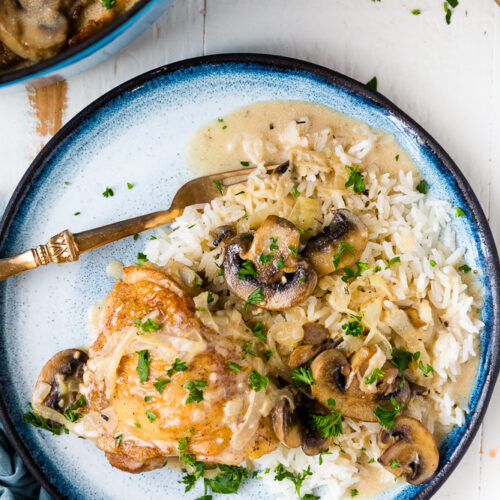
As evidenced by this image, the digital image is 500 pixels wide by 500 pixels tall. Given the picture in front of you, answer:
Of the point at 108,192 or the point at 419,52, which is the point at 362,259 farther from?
the point at 108,192

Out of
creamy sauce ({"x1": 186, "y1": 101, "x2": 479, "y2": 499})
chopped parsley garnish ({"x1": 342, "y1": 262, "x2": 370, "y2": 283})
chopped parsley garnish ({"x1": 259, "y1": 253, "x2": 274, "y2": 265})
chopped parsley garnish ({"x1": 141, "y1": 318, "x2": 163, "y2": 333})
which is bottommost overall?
chopped parsley garnish ({"x1": 141, "y1": 318, "x2": 163, "y2": 333})

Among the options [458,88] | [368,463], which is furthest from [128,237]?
[458,88]

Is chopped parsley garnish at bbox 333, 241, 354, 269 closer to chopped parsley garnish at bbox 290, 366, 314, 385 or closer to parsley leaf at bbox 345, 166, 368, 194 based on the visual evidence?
parsley leaf at bbox 345, 166, 368, 194

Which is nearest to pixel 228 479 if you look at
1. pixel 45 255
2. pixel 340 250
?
pixel 340 250

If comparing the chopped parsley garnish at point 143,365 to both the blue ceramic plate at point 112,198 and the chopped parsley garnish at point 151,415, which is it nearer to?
the chopped parsley garnish at point 151,415

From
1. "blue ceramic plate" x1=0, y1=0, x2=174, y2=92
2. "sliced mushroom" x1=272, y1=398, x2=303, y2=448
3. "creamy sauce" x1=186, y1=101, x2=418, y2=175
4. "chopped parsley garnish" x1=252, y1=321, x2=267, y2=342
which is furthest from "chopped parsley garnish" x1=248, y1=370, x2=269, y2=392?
"blue ceramic plate" x1=0, y1=0, x2=174, y2=92

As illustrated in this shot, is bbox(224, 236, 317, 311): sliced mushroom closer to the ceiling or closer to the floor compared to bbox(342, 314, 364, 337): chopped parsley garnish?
closer to the ceiling
